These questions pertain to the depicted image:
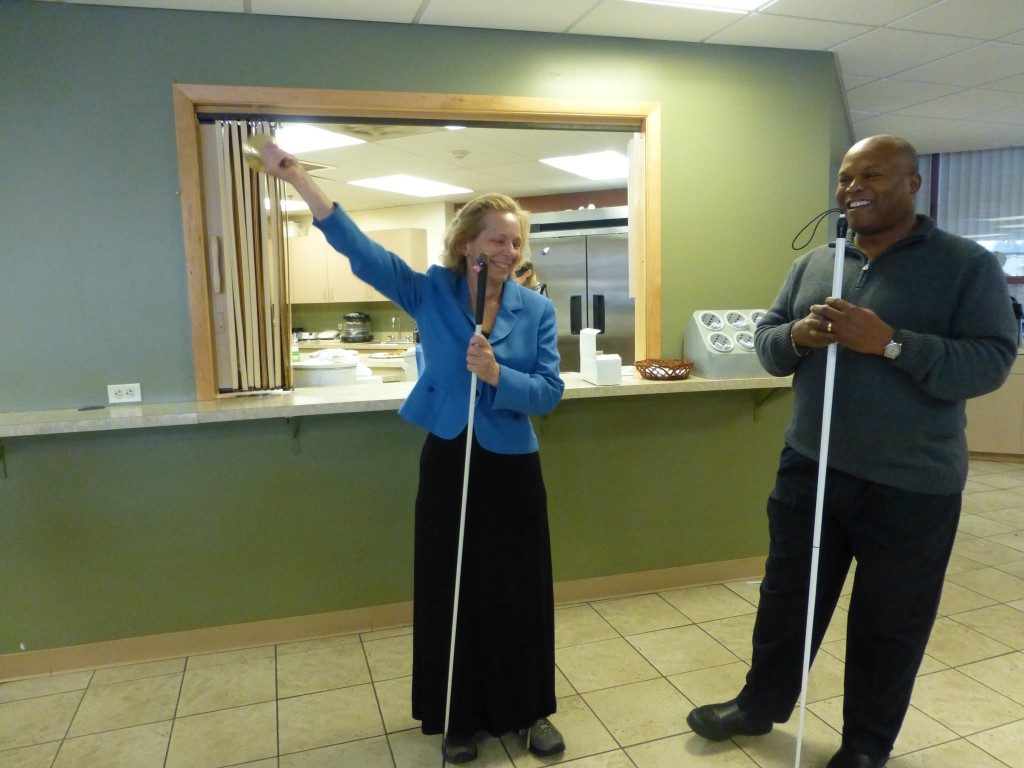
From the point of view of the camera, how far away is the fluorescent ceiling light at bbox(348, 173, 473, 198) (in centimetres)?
662

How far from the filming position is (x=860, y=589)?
1882mm

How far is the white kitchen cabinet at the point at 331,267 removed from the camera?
7820mm

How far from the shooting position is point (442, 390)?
77.0 inches

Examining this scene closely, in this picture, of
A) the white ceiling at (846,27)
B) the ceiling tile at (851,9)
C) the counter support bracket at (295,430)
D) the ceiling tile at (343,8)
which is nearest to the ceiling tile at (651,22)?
the white ceiling at (846,27)

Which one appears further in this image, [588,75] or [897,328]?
[588,75]

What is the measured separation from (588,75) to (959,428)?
2.04 meters

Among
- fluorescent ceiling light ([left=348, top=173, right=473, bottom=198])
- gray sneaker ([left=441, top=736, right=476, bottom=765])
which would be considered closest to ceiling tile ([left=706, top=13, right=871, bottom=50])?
gray sneaker ([left=441, top=736, right=476, bottom=765])

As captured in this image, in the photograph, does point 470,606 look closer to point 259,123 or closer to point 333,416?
point 333,416

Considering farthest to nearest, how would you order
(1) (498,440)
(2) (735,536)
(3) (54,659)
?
(2) (735,536)
(3) (54,659)
(1) (498,440)

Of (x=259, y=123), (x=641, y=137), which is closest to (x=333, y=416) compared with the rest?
(x=259, y=123)

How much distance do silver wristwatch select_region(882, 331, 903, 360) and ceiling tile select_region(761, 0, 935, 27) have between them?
1.67 metres

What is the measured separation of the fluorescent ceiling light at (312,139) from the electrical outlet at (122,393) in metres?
2.58

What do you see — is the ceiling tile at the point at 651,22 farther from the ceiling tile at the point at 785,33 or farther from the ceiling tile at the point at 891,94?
the ceiling tile at the point at 891,94

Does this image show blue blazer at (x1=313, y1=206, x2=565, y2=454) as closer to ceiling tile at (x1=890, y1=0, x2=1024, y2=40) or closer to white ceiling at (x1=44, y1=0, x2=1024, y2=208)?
white ceiling at (x1=44, y1=0, x2=1024, y2=208)
